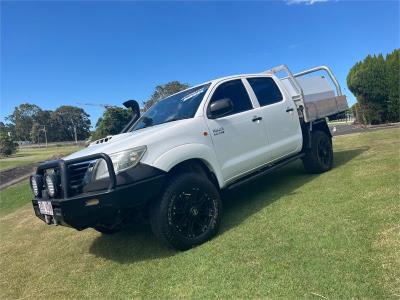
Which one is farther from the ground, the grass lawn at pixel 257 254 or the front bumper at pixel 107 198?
the front bumper at pixel 107 198

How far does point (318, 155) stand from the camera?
6633 millimetres

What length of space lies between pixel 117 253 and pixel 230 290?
6.21 feet

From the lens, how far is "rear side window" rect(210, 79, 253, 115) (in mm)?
5125

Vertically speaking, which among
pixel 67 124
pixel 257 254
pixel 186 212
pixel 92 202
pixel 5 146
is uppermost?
pixel 67 124

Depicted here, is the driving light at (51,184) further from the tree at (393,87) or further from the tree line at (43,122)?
the tree line at (43,122)

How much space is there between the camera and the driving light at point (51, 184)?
12.2 ft

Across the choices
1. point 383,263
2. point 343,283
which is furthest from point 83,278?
point 383,263

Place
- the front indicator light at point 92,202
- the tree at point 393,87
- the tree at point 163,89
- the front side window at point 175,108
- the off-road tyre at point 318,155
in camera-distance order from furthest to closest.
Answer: the tree at point 163,89 → the tree at point 393,87 → the off-road tyre at point 318,155 → the front side window at point 175,108 → the front indicator light at point 92,202

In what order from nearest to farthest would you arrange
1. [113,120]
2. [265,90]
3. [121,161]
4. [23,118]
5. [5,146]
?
[121,161], [265,90], [113,120], [5,146], [23,118]

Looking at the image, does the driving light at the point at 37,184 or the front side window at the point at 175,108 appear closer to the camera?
the driving light at the point at 37,184

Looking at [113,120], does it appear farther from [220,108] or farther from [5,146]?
[220,108]

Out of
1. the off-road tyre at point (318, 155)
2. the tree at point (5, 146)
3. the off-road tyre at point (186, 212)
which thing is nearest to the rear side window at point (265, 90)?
the off-road tyre at point (318, 155)

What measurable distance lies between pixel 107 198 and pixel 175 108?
1.96 meters

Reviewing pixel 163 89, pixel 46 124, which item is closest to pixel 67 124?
pixel 46 124
